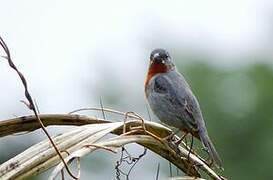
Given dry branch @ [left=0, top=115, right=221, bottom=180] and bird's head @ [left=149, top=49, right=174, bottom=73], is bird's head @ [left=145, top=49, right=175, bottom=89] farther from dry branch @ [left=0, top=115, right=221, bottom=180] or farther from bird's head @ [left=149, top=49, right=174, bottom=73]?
dry branch @ [left=0, top=115, right=221, bottom=180]

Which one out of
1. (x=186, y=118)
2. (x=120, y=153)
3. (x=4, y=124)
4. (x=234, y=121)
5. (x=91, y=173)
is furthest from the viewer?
(x=234, y=121)

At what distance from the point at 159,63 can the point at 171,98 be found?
0.54 meters

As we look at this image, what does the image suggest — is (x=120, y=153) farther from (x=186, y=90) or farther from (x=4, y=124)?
(x=186, y=90)

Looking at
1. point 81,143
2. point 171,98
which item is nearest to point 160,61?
point 171,98

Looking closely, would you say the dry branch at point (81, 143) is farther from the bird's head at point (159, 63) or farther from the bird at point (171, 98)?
the bird's head at point (159, 63)

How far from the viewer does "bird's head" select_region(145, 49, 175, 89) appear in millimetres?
Answer: 6543

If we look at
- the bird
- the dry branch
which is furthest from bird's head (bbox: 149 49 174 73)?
the dry branch

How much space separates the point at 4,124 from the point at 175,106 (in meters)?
2.93

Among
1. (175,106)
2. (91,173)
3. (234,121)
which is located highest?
(175,106)

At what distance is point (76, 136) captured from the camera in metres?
3.08

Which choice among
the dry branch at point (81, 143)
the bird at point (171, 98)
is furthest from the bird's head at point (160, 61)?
the dry branch at point (81, 143)

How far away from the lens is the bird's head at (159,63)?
21.5 feet

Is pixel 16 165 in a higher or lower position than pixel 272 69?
higher

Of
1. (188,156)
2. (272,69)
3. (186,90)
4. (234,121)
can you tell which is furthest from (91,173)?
(188,156)
